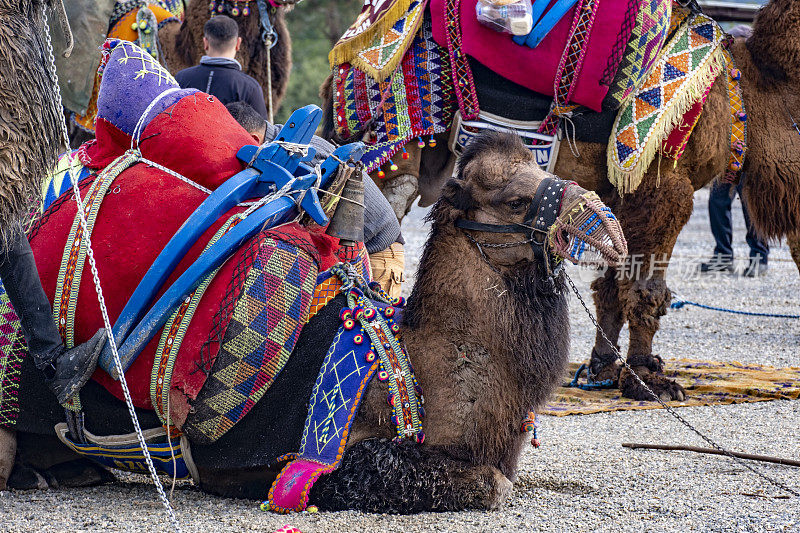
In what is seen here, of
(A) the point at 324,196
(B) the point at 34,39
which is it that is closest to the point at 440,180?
(A) the point at 324,196

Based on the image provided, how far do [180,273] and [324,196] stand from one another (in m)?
0.56

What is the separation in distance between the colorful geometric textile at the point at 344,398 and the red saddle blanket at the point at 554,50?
215cm

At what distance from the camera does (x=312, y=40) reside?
22562 millimetres

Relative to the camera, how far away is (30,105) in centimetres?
281

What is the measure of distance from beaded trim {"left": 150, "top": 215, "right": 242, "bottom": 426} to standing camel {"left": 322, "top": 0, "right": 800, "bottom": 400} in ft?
7.53

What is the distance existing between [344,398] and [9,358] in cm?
111

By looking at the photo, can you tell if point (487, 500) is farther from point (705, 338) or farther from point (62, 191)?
point (705, 338)

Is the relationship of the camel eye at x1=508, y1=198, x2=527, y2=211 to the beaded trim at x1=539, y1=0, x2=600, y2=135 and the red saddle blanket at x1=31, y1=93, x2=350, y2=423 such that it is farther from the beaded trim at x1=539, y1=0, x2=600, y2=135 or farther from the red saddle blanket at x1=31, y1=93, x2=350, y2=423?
the beaded trim at x1=539, y1=0, x2=600, y2=135

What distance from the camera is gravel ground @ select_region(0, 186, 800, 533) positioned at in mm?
2928

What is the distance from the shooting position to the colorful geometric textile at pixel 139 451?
122 inches

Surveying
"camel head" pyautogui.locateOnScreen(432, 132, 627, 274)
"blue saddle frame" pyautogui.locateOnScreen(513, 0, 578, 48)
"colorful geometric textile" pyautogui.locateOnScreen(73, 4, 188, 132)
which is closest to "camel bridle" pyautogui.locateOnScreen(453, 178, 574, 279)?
"camel head" pyautogui.locateOnScreen(432, 132, 627, 274)

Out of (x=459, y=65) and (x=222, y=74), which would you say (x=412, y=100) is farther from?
(x=222, y=74)

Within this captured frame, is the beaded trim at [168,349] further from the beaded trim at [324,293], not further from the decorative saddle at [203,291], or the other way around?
the beaded trim at [324,293]

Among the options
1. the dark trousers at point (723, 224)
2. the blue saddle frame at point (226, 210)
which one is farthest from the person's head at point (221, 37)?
the dark trousers at point (723, 224)
